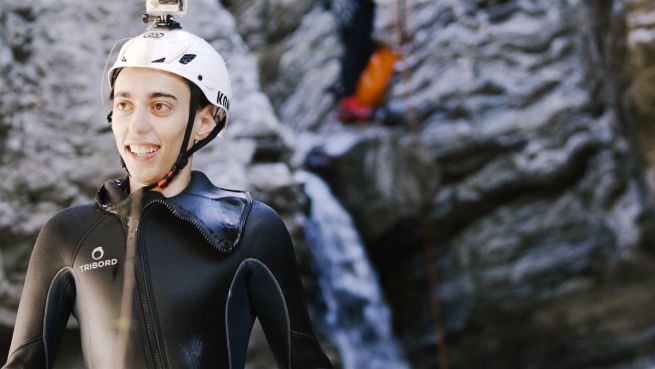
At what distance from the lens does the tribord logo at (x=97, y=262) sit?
1763 mm

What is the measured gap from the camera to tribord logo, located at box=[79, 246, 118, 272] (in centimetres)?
176

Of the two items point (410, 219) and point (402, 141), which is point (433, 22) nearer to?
point (402, 141)

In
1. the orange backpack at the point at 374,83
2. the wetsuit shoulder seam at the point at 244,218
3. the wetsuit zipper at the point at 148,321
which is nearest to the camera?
the wetsuit zipper at the point at 148,321

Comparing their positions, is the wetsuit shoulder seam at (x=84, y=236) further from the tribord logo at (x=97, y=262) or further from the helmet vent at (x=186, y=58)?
the helmet vent at (x=186, y=58)

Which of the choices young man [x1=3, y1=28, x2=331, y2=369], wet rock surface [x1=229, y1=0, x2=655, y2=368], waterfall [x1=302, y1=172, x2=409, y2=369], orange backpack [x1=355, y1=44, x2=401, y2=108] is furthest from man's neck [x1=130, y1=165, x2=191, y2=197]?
orange backpack [x1=355, y1=44, x2=401, y2=108]

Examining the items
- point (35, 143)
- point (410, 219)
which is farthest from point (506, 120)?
point (35, 143)

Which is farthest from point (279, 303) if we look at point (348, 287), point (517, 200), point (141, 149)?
point (517, 200)

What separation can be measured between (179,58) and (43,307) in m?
0.62

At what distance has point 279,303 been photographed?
183cm

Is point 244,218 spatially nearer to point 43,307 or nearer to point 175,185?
point 175,185

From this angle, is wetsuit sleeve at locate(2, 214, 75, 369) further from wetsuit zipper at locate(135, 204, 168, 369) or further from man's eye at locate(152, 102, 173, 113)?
man's eye at locate(152, 102, 173, 113)

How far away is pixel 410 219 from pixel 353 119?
118 cm

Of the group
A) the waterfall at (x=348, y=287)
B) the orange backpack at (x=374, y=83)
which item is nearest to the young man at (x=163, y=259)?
the waterfall at (x=348, y=287)

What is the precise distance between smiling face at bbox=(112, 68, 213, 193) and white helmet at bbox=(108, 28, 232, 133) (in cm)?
2
